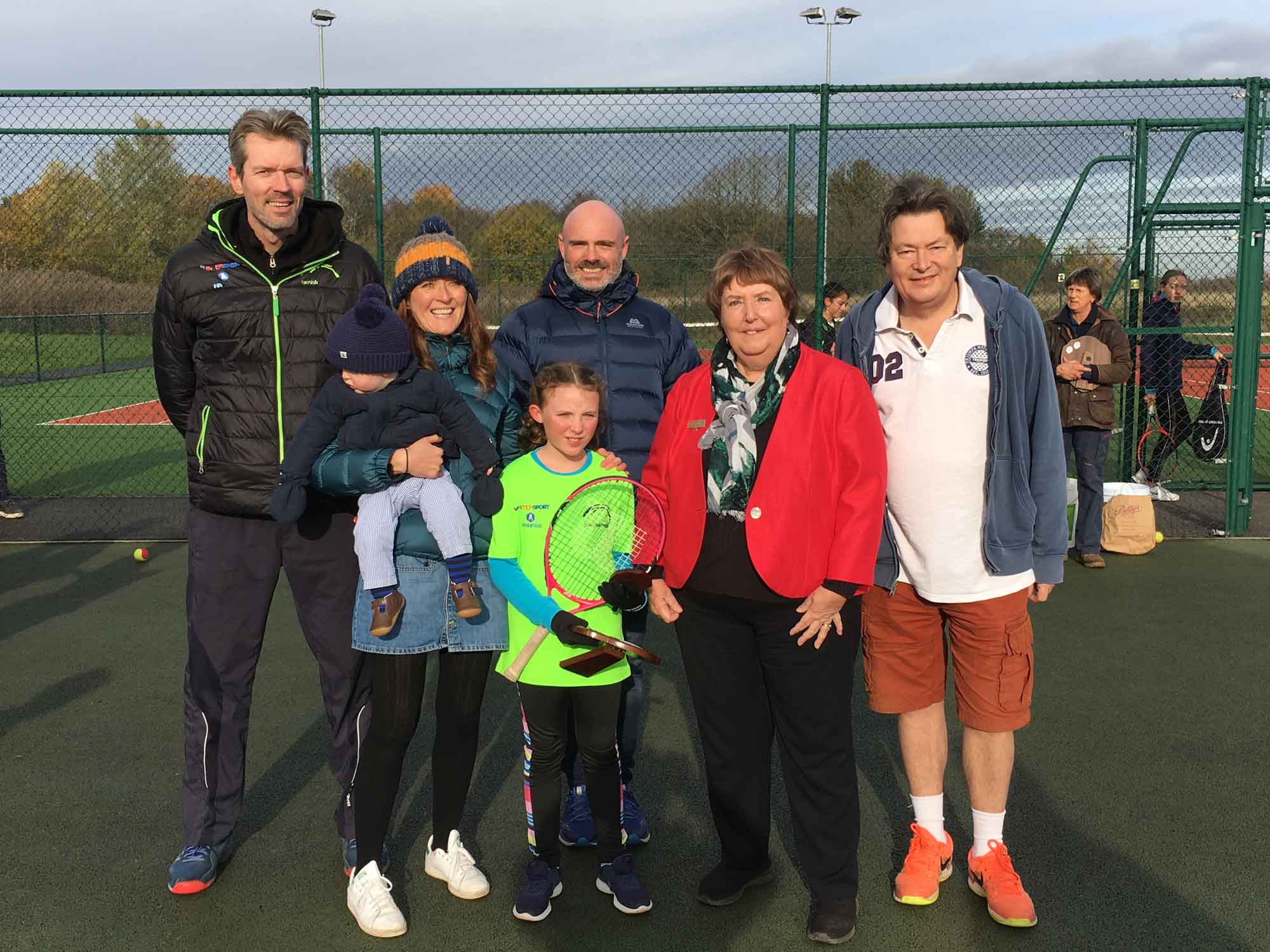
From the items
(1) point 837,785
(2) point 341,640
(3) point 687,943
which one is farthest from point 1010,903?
(2) point 341,640

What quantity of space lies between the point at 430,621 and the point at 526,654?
288mm

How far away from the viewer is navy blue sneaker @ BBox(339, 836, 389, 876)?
3244 millimetres

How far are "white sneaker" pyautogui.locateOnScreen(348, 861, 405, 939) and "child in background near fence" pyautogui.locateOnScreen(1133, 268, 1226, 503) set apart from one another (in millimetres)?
7147

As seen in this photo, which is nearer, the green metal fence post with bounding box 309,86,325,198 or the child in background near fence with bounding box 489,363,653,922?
the child in background near fence with bounding box 489,363,653,922

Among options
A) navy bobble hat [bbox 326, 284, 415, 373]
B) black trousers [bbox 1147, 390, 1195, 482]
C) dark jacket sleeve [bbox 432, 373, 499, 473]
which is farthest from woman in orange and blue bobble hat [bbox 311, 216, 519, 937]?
black trousers [bbox 1147, 390, 1195, 482]

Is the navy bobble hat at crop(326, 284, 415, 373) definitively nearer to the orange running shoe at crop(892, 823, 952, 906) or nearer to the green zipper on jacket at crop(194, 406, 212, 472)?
the green zipper on jacket at crop(194, 406, 212, 472)

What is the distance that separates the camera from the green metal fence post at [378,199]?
7.73 m

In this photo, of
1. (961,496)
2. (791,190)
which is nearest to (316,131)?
(791,190)

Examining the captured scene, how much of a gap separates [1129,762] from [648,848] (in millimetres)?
1992

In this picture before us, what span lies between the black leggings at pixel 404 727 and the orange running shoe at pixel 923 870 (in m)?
1.36

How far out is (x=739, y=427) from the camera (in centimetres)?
295

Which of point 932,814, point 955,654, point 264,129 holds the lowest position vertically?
point 932,814

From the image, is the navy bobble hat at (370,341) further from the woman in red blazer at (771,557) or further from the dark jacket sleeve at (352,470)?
the woman in red blazer at (771,557)

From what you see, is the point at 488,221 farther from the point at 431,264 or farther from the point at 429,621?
the point at 429,621
